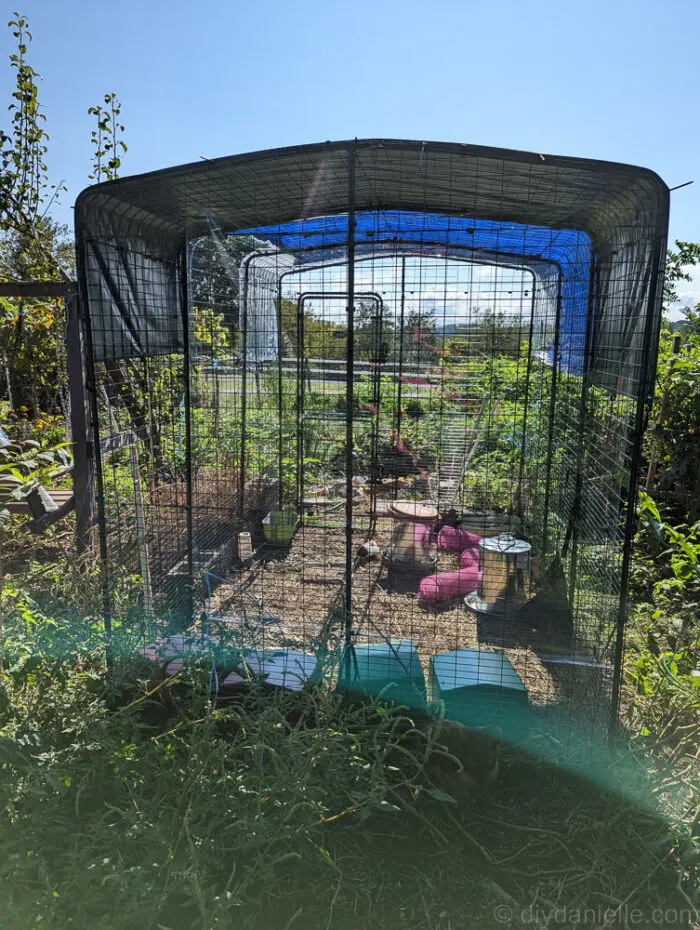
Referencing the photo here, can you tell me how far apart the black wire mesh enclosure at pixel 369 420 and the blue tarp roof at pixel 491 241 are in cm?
4

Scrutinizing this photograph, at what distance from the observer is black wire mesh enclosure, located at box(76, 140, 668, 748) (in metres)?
3.17

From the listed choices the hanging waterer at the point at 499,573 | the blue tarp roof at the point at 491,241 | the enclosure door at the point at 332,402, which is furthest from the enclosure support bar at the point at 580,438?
the enclosure door at the point at 332,402

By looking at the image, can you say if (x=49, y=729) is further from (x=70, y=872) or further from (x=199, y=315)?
(x=199, y=315)

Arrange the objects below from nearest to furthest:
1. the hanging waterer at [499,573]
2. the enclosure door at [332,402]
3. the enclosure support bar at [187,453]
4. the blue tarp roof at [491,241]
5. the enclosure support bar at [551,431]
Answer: the enclosure support bar at [187,453]
the blue tarp roof at [491,241]
the hanging waterer at [499,573]
the enclosure support bar at [551,431]
the enclosure door at [332,402]

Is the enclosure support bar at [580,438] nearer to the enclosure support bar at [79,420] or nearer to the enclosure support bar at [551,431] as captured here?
the enclosure support bar at [551,431]

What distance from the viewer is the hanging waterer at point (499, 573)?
4.82 m

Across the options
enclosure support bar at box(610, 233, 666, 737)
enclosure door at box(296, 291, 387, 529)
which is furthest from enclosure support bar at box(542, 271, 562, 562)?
enclosure support bar at box(610, 233, 666, 737)

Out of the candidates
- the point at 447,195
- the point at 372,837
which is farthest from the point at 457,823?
the point at 447,195

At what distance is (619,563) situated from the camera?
315 centimetres

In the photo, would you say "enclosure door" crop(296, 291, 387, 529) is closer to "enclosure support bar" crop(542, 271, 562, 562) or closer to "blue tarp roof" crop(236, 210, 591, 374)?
"blue tarp roof" crop(236, 210, 591, 374)

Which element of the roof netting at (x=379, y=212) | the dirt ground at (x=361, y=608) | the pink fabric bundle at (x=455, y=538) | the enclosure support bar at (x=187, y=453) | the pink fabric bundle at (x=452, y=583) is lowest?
the dirt ground at (x=361, y=608)

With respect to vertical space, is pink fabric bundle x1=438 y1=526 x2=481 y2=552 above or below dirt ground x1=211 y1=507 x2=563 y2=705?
above

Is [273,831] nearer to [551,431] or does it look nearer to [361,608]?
[361,608]

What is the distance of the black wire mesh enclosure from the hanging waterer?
0.02 metres
